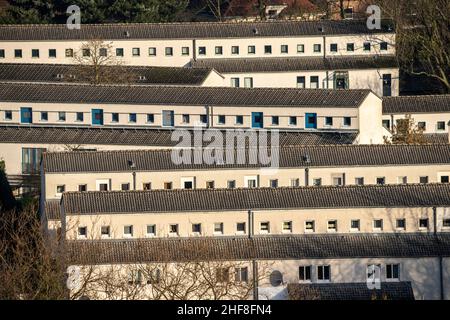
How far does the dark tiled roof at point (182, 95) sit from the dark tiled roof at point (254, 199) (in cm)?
1474

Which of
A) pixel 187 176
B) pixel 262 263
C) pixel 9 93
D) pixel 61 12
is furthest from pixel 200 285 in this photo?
pixel 61 12

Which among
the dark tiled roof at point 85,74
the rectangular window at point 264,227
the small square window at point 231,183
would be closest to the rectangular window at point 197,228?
the rectangular window at point 264,227

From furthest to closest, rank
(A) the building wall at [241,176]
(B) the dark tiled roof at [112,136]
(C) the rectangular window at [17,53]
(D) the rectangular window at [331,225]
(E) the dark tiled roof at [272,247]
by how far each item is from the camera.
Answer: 1. (C) the rectangular window at [17,53]
2. (B) the dark tiled roof at [112,136]
3. (A) the building wall at [241,176]
4. (D) the rectangular window at [331,225]
5. (E) the dark tiled roof at [272,247]

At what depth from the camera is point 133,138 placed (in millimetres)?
66312

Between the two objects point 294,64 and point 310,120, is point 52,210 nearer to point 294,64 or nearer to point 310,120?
point 310,120

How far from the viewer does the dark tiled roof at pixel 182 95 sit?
221 ft

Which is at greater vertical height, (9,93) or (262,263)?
(9,93)

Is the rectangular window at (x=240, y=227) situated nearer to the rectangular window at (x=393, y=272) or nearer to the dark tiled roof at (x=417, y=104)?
the rectangular window at (x=393, y=272)

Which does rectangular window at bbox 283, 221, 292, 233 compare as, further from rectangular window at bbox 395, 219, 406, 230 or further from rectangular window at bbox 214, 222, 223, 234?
rectangular window at bbox 395, 219, 406, 230

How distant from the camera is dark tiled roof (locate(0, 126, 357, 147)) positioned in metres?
65.2

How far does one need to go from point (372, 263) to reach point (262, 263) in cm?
317

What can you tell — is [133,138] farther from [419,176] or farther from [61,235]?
[61,235]

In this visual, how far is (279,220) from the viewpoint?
50969 mm

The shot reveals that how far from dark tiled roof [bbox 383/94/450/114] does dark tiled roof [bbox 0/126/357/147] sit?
4444mm
